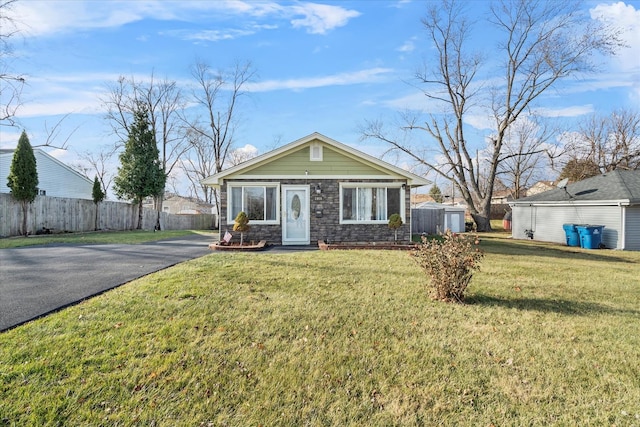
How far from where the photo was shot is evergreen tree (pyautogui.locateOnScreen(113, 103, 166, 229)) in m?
23.2

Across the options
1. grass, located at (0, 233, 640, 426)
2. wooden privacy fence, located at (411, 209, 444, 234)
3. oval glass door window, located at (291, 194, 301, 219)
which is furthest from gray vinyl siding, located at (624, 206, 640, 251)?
oval glass door window, located at (291, 194, 301, 219)

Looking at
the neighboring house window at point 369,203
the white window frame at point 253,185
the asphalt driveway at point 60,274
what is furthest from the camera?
the neighboring house window at point 369,203

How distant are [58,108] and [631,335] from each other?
22.0 meters

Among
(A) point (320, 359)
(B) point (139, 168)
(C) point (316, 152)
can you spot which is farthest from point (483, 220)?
(B) point (139, 168)

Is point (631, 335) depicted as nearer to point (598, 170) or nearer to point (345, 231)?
point (345, 231)

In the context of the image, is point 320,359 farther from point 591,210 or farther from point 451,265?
point 591,210

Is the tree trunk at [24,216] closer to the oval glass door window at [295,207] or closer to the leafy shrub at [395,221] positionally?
the oval glass door window at [295,207]

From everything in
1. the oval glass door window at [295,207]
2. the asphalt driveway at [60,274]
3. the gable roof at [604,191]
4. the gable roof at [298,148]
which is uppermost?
the gable roof at [298,148]

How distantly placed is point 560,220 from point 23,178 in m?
27.5

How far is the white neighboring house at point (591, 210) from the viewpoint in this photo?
14617 mm

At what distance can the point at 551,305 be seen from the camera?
523 centimetres

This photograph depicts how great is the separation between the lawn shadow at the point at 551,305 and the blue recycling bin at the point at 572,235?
13225mm

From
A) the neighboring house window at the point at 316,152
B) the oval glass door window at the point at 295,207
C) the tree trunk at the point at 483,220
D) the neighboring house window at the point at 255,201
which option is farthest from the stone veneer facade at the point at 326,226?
the tree trunk at the point at 483,220

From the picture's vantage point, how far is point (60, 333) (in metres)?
3.67
